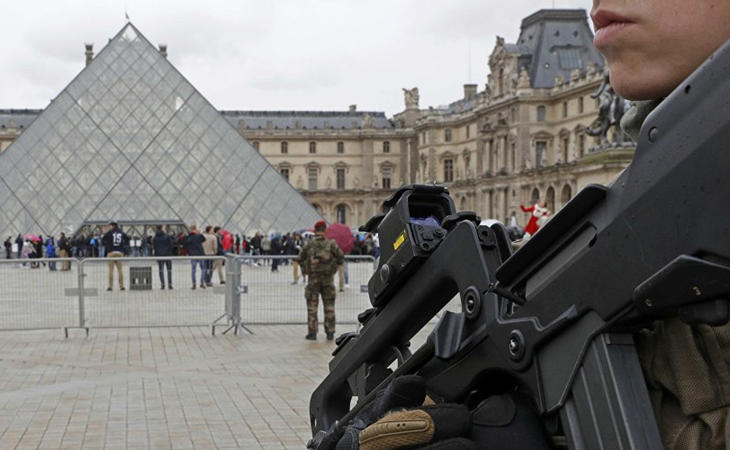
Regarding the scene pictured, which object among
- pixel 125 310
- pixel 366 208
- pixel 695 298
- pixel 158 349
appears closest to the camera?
pixel 695 298

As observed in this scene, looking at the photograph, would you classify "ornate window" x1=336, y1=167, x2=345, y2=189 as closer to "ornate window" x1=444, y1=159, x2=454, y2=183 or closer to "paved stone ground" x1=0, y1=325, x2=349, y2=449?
"ornate window" x1=444, y1=159, x2=454, y2=183

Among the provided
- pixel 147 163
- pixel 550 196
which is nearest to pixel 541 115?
pixel 550 196

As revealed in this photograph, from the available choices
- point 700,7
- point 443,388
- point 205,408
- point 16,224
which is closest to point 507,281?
point 443,388

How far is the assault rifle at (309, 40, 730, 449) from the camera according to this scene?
882 millimetres

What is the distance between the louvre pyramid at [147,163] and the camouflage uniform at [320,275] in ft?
69.0

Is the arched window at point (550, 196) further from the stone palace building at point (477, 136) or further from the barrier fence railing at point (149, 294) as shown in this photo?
the barrier fence railing at point (149, 294)

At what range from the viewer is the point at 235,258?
35.2ft

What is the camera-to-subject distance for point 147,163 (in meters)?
31.2

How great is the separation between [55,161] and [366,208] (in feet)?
185

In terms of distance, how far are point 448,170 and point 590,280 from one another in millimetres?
74467

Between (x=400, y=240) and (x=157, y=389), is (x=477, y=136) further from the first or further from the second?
(x=400, y=240)

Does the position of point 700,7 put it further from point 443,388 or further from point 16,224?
point 16,224

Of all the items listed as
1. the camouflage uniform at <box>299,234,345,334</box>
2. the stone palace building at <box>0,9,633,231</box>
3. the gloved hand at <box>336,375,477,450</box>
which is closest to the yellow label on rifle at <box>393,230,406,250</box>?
the gloved hand at <box>336,375,477,450</box>

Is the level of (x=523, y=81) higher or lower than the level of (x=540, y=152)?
higher
